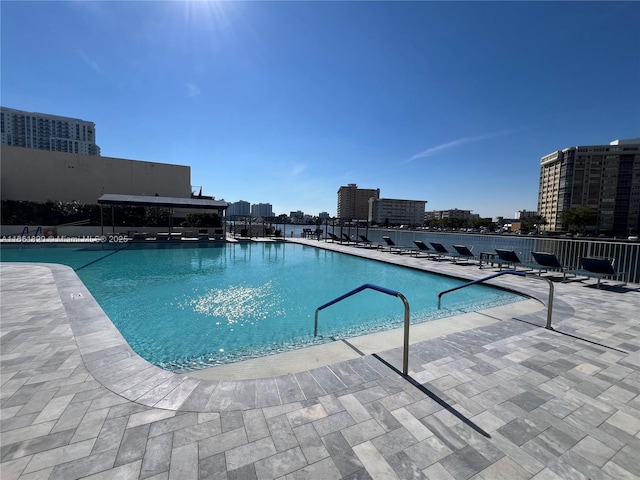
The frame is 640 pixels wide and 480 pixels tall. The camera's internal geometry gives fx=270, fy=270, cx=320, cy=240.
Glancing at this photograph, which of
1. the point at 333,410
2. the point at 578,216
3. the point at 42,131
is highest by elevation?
the point at 42,131

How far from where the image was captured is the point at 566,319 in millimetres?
4801

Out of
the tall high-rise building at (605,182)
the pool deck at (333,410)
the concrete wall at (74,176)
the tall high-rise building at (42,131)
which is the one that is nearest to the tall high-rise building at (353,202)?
the tall high-rise building at (605,182)

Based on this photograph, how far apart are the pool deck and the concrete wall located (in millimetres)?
28403

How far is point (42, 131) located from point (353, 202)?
9776 centimetres

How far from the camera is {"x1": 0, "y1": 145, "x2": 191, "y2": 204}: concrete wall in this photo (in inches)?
931

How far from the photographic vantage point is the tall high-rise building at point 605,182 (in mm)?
73562

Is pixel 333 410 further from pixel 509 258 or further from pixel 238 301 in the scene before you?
pixel 509 258

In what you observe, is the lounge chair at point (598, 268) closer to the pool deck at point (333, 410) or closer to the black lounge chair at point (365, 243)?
the pool deck at point (333, 410)

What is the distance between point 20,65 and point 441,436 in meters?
15.4

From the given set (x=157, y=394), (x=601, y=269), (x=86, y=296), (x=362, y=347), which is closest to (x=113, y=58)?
(x=86, y=296)

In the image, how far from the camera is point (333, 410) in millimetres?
2289

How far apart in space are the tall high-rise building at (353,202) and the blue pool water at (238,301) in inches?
4225

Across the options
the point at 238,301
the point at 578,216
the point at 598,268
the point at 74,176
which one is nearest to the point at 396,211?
the point at 578,216

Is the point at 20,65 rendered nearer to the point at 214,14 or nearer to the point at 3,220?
the point at 214,14
